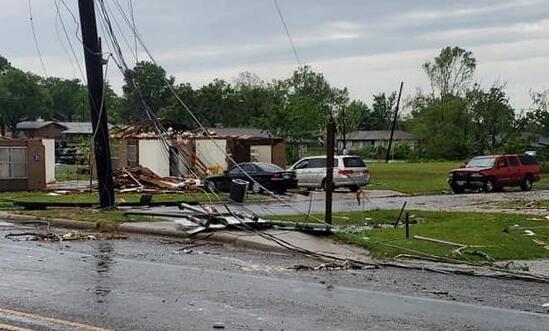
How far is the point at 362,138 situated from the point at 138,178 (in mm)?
101976

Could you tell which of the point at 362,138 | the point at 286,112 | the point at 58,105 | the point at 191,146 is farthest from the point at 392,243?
the point at 58,105

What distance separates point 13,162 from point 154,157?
1147 centimetres

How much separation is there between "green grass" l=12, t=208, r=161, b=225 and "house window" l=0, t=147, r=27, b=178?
11.4 meters

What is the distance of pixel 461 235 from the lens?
1573 centimetres

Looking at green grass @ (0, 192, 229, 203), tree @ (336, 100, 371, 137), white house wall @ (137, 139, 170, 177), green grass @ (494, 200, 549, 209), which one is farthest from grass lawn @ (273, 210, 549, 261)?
tree @ (336, 100, 371, 137)

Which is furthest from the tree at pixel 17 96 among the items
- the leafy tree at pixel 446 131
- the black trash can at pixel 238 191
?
the black trash can at pixel 238 191

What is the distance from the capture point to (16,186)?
1324 inches

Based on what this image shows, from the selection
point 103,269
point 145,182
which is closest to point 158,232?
point 103,269

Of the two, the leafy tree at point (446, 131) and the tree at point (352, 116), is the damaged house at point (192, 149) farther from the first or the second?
the leafy tree at point (446, 131)

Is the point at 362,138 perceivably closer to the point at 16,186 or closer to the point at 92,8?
the point at 16,186

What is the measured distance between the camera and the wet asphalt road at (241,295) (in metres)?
7.82

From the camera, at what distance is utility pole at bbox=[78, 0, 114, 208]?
21.6 metres

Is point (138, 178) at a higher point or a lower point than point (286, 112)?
lower

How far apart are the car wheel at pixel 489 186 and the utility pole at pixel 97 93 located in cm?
2096
